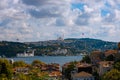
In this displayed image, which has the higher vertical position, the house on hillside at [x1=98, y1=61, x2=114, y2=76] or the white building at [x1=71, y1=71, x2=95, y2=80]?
the house on hillside at [x1=98, y1=61, x2=114, y2=76]

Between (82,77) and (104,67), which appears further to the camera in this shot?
(82,77)

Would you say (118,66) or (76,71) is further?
(76,71)

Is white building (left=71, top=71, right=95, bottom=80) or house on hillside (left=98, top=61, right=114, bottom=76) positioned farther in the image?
white building (left=71, top=71, right=95, bottom=80)

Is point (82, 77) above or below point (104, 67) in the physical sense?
below

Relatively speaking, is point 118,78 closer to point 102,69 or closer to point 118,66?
point 118,66

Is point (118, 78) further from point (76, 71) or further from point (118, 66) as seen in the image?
point (76, 71)

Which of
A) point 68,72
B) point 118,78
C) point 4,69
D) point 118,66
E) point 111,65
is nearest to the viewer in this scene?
point 118,78

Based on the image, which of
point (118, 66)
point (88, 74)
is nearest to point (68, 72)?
point (88, 74)

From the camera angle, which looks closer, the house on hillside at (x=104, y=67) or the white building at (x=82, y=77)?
the house on hillside at (x=104, y=67)

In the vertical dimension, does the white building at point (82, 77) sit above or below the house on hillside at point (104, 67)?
below

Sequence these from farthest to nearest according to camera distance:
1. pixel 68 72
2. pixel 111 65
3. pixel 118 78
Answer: pixel 68 72, pixel 111 65, pixel 118 78
